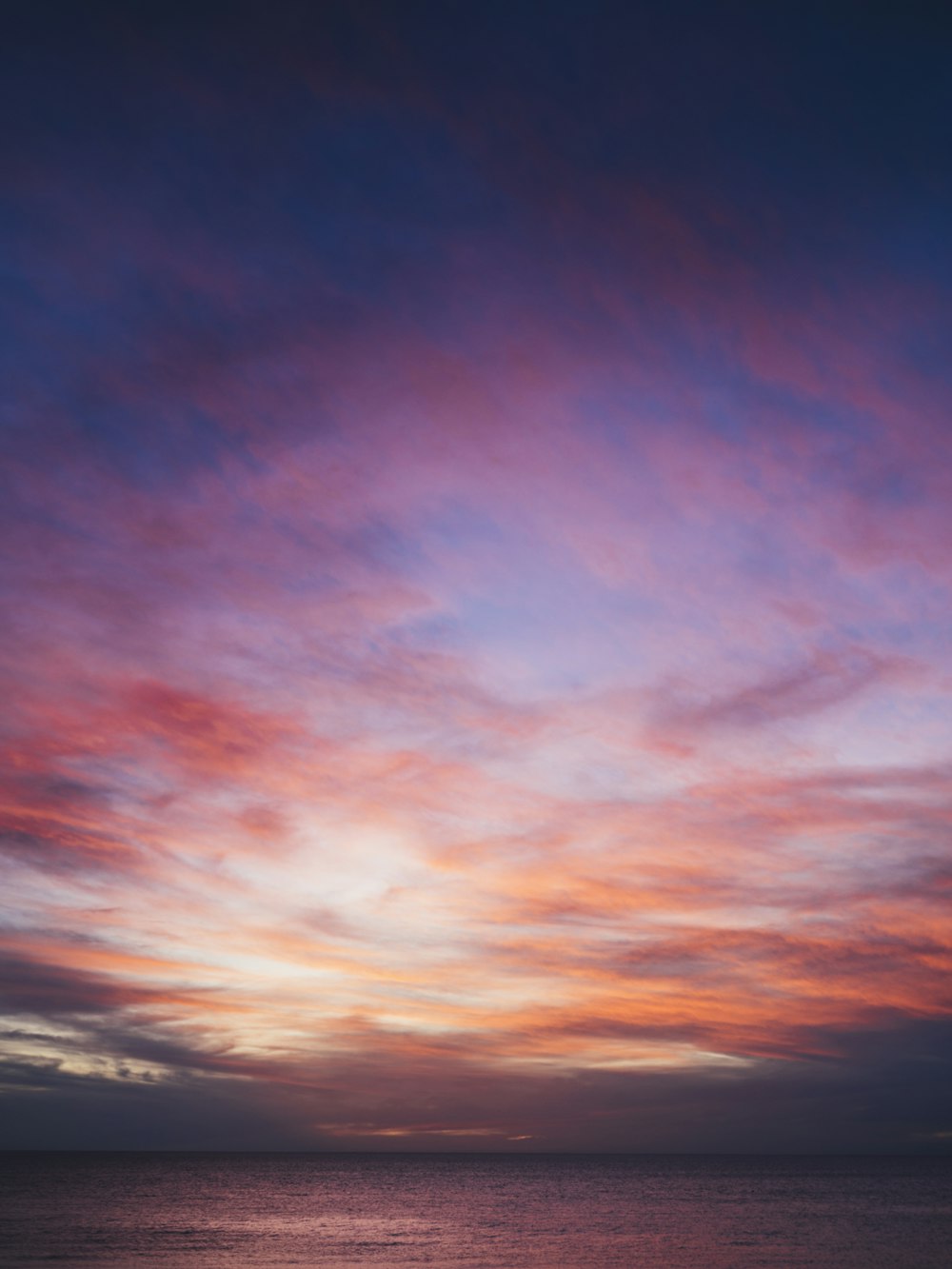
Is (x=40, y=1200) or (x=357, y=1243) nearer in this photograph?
(x=357, y=1243)

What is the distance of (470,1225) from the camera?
88.2 metres

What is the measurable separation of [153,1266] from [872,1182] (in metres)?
161

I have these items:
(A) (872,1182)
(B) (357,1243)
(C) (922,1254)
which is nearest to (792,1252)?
(C) (922,1254)

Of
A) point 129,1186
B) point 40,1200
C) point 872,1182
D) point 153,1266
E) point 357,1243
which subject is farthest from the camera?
point 872,1182

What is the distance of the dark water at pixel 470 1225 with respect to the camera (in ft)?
209

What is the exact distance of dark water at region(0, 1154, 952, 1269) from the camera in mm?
63625

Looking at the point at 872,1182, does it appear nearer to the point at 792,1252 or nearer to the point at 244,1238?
the point at 792,1252

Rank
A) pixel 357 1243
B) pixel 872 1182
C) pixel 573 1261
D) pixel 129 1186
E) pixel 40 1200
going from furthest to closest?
pixel 872 1182 < pixel 129 1186 < pixel 40 1200 < pixel 357 1243 < pixel 573 1261

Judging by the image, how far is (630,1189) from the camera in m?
154

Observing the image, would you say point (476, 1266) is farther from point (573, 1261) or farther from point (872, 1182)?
point (872, 1182)

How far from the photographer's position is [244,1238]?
7594 centimetres

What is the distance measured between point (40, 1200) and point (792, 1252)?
87.9 meters

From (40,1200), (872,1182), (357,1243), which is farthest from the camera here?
(872,1182)

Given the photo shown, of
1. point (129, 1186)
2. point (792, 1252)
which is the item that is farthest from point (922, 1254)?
point (129, 1186)
